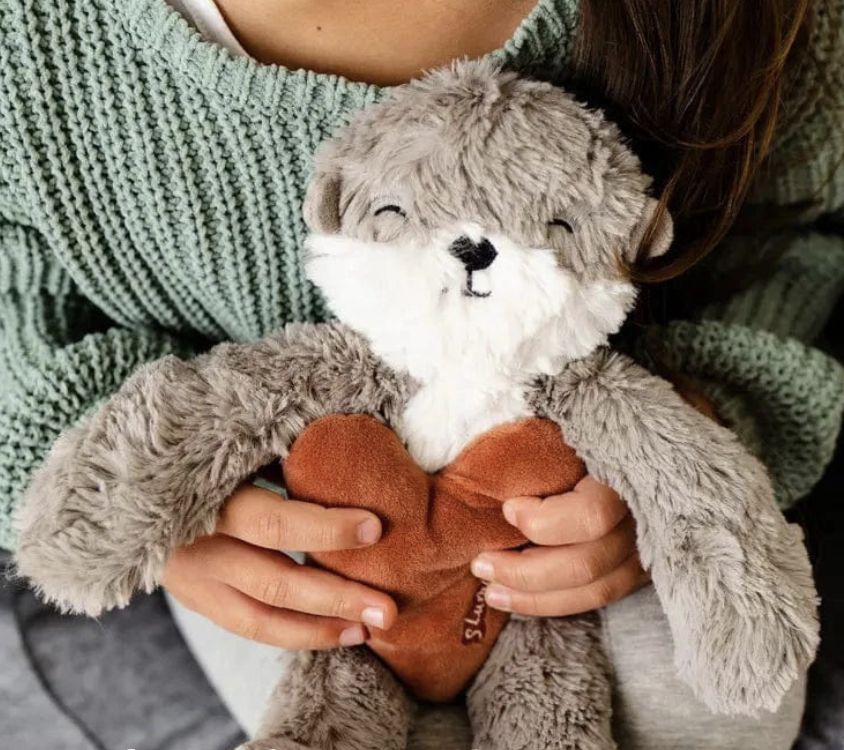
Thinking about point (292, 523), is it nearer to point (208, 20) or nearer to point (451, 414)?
point (451, 414)

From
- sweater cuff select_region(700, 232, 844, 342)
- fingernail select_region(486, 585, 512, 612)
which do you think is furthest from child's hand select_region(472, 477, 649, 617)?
sweater cuff select_region(700, 232, 844, 342)

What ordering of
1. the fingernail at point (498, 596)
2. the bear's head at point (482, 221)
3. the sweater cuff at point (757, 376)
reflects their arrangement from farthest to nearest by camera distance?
the sweater cuff at point (757, 376) → the fingernail at point (498, 596) → the bear's head at point (482, 221)

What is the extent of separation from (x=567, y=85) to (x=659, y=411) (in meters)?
0.23

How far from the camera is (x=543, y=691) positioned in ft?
1.79

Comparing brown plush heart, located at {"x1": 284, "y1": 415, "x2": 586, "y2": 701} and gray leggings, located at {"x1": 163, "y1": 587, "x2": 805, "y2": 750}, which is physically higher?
brown plush heart, located at {"x1": 284, "y1": 415, "x2": 586, "y2": 701}

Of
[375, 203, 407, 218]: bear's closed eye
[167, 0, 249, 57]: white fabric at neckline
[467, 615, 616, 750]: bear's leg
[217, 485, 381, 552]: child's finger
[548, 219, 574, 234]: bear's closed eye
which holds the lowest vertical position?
[467, 615, 616, 750]: bear's leg

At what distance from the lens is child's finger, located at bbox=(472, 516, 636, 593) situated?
54cm

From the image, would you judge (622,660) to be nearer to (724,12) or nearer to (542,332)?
(542,332)

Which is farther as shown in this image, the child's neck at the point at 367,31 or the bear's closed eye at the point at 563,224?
the child's neck at the point at 367,31

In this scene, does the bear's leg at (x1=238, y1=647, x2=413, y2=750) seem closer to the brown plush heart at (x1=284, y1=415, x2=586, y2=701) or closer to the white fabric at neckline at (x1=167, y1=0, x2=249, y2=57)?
the brown plush heart at (x1=284, y1=415, x2=586, y2=701)

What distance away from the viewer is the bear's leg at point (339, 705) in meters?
0.52

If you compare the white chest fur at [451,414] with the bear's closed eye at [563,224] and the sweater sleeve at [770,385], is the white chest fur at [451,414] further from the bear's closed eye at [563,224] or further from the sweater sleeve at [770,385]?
the sweater sleeve at [770,385]

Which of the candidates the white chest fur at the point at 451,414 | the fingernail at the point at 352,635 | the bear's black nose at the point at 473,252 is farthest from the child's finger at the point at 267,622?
the bear's black nose at the point at 473,252

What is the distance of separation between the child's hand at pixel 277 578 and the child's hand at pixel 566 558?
0.24ft
